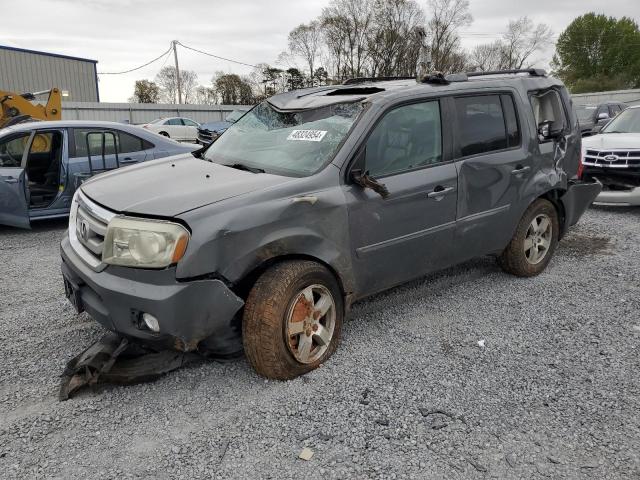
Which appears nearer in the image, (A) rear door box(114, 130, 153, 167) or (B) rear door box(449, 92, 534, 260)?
(B) rear door box(449, 92, 534, 260)

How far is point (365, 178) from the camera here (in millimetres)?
3211

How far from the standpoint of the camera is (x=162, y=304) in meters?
2.60

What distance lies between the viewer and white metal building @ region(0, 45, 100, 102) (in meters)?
36.5

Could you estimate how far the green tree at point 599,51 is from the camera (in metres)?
61.0

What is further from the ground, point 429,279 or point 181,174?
point 181,174

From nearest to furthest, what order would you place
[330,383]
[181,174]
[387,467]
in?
1. [387,467]
2. [330,383]
3. [181,174]

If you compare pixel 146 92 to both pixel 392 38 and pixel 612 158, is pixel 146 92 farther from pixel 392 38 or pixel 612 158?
pixel 612 158

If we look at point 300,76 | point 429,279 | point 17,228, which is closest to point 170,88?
point 300,76

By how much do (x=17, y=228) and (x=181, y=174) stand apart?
4.93 meters

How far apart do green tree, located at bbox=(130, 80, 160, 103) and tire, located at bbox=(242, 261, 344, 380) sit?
2288 inches

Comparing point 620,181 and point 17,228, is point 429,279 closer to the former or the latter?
point 620,181

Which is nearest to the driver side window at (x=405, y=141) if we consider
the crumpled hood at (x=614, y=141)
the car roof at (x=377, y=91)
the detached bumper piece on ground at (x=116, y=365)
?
the car roof at (x=377, y=91)

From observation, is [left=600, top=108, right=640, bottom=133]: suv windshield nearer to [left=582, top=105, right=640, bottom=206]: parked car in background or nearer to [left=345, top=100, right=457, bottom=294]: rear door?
[left=582, top=105, right=640, bottom=206]: parked car in background

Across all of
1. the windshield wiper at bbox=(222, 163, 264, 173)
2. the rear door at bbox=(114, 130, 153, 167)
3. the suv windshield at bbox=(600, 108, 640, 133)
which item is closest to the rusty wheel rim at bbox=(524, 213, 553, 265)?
the windshield wiper at bbox=(222, 163, 264, 173)
